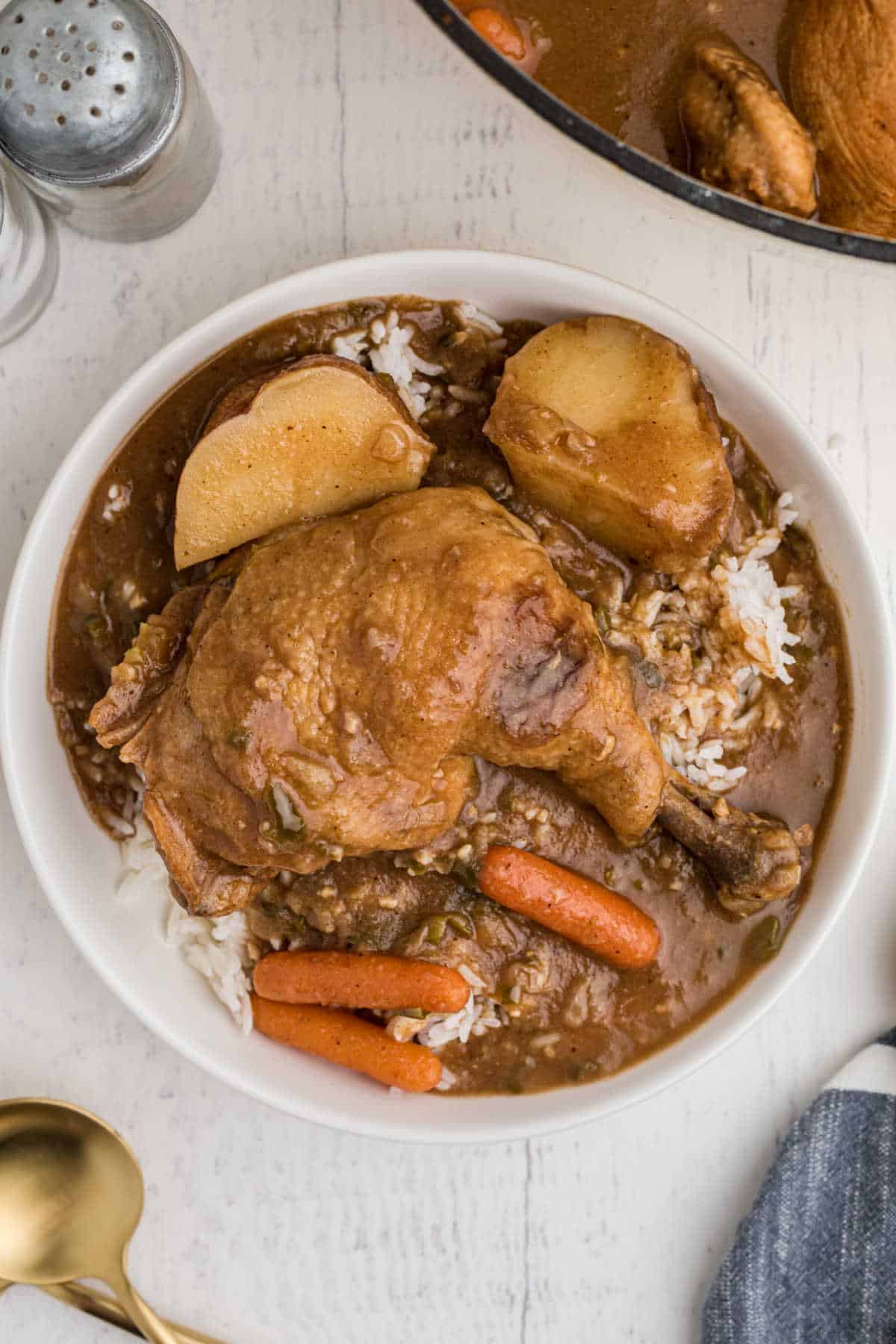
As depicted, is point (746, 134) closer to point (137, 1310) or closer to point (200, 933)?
point (200, 933)

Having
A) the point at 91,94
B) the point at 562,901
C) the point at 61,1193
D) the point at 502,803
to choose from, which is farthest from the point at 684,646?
the point at 61,1193

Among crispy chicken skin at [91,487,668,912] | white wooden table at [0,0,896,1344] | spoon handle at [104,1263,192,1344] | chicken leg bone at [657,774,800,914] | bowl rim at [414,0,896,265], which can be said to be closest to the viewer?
bowl rim at [414,0,896,265]

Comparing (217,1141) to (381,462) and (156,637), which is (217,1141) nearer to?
(156,637)

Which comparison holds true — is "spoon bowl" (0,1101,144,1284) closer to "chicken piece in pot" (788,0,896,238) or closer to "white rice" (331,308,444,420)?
"white rice" (331,308,444,420)

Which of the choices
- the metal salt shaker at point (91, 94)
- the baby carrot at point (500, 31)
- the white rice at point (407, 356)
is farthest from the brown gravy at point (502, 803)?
the baby carrot at point (500, 31)

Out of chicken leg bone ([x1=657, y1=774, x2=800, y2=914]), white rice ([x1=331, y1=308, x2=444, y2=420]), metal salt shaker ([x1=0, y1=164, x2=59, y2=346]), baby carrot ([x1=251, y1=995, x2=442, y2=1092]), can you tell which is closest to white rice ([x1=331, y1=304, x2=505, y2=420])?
white rice ([x1=331, y1=308, x2=444, y2=420])

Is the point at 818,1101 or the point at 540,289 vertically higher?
the point at 540,289

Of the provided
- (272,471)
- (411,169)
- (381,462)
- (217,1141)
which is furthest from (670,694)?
(217,1141)
